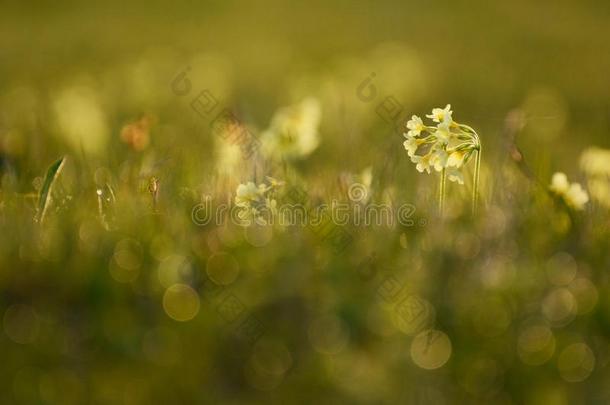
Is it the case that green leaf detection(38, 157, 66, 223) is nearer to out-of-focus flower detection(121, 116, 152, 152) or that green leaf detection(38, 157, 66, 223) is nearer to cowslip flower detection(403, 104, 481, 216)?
out-of-focus flower detection(121, 116, 152, 152)

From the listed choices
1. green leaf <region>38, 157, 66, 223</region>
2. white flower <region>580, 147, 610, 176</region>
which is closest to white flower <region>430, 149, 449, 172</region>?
white flower <region>580, 147, 610, 176</region>

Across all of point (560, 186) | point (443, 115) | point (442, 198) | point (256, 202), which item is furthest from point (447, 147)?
point (256, 202)

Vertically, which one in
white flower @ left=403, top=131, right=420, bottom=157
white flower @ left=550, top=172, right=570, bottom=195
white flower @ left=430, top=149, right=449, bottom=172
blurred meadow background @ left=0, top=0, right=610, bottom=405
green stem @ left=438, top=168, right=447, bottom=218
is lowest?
blurred meadow background @ left=0, top=0, right=610, bottom=405

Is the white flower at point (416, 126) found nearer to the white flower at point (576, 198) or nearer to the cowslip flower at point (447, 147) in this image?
the cowslip flower at point (447, 147)

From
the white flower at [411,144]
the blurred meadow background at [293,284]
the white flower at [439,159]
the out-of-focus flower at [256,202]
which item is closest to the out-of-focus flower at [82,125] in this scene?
the blurred meadow background at [293,284]

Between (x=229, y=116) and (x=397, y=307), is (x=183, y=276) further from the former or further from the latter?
(x=229, y=116)

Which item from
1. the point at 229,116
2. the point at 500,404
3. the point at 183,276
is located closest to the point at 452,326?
the point at 500,404
